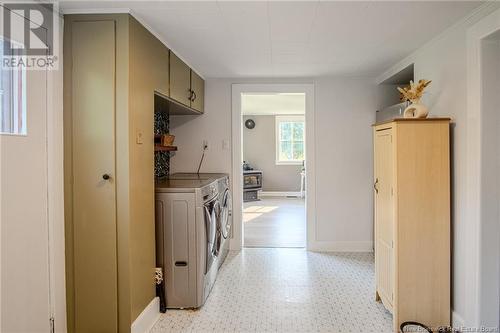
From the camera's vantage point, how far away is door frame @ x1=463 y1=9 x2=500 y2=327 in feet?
6.50

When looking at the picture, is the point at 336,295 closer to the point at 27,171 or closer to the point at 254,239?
the point at 254,239

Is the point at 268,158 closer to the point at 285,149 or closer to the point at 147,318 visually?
the point at 285,149

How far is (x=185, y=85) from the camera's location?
3156 mm

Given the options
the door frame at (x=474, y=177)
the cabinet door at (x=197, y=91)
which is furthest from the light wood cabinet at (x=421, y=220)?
the cabinet door at (x=197, y=91)

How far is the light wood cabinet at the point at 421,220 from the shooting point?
2146mm

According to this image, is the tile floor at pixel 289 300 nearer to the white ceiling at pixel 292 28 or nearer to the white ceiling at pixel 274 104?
the white ceiling at pixel 292 28

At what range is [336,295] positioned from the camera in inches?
110

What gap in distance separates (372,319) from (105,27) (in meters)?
2.57

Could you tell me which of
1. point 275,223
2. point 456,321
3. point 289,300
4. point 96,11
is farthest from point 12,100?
point 275,223

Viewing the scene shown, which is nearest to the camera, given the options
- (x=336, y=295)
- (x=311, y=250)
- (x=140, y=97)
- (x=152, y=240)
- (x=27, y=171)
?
(x=27, y=171)

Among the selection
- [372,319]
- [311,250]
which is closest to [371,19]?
[372,319]

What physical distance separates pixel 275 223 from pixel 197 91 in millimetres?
2739

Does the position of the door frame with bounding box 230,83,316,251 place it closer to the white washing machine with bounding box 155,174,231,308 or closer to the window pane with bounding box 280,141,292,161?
the white washing machine with bounding box 155,174,231,308

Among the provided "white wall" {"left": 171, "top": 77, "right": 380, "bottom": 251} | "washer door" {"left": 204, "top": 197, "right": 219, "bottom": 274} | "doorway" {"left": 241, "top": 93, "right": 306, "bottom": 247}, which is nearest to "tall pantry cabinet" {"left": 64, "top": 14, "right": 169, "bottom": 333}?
"washer door" {"left": 204, "top": 197, "right": 219, "bottom": 274}
